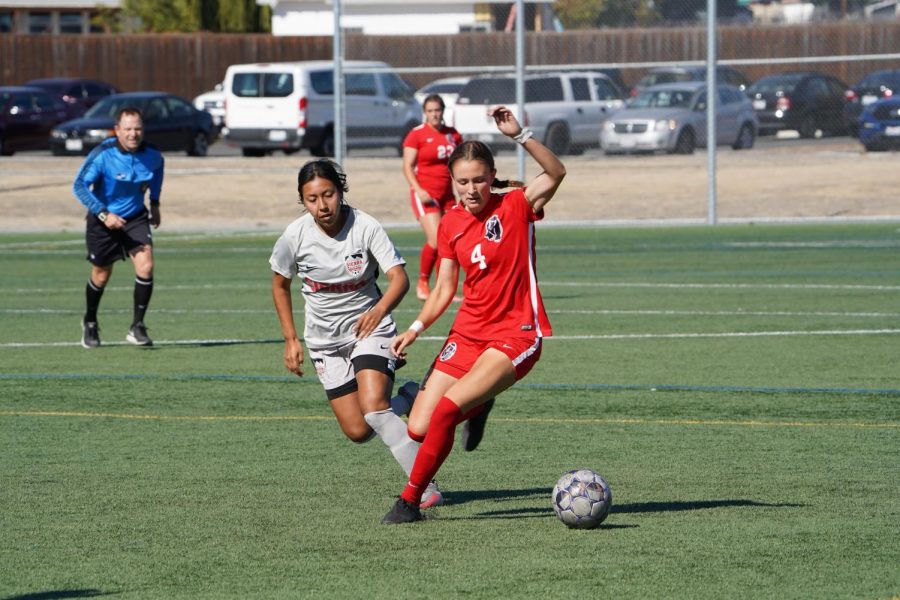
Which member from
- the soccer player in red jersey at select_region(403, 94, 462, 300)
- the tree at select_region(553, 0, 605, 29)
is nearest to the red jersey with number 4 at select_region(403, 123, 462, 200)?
the soccer player in red jersey at select_region(403, 94, 462, 300)

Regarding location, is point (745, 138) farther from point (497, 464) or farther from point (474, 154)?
point (474, 154)

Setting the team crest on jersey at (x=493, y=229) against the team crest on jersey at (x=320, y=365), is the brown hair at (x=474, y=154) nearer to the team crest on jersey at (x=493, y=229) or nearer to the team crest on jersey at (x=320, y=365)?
the team crest on jersey at (x=493, y=229)

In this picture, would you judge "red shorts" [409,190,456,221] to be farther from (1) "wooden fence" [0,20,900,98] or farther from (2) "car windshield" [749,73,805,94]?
(2) "car windshield" [749,73,805,94]

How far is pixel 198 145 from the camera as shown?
131 ft

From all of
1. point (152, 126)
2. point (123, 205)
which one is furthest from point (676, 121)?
point (123, 205)

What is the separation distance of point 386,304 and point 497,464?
4.82ft

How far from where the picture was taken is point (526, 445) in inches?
358

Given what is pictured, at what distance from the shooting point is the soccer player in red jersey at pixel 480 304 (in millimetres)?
6965

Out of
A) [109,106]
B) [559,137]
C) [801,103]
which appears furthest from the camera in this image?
[109,106]

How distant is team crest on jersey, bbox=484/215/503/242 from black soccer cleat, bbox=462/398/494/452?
0.83 m

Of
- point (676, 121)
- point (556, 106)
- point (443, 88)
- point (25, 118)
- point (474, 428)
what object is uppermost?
point (443, 88)

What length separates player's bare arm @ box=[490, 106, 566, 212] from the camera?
7.08m

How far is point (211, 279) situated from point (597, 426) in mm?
10499

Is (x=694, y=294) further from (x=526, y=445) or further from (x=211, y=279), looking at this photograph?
(x=526, y=445)
